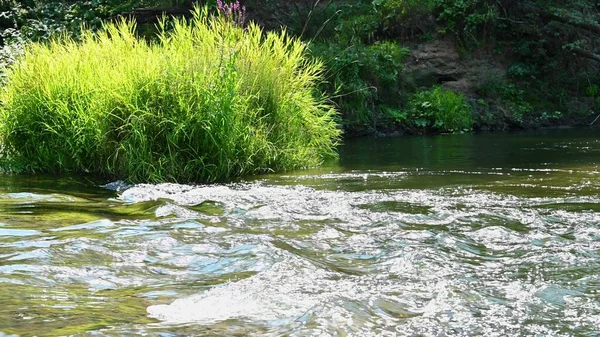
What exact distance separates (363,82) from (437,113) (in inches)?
75.8

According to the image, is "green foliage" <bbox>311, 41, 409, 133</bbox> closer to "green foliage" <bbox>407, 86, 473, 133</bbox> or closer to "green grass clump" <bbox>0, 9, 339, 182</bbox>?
"green foliage" <bbox>407, 86, 473, 133</bbox>

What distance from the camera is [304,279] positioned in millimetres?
2902

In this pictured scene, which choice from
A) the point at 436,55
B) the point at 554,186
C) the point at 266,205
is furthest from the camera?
the point at 436,55

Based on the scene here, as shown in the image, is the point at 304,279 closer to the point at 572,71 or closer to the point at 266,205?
the point at 266,205

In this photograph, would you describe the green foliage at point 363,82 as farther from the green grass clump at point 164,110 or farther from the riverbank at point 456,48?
the green grass clump at point 164,110

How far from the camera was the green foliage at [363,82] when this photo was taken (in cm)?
1327

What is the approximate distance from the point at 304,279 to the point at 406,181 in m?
3.49

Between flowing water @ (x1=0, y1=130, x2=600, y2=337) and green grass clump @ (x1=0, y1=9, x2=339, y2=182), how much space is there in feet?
2.24

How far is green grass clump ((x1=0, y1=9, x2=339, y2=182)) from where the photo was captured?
6.52 metres

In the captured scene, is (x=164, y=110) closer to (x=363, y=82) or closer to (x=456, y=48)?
(x=363, y=82)

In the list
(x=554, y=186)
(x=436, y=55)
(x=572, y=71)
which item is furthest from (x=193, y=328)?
(x=572, y=71)

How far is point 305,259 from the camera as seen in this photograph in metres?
3.24

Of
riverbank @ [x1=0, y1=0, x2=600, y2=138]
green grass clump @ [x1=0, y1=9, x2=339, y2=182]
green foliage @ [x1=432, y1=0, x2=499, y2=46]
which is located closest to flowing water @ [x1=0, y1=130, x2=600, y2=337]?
green grass clump @ [x1=0, y1=9, x2=339, y2=182]

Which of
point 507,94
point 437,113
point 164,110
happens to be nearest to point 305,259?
point 164,110
